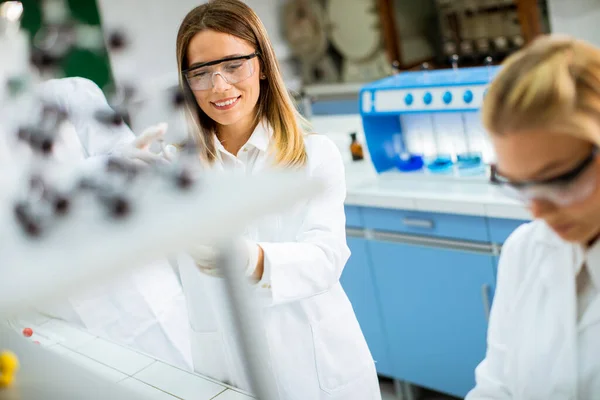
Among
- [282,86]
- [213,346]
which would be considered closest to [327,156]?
[282,86]

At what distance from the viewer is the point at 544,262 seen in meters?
1.27

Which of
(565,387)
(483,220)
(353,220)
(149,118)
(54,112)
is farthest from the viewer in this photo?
(353,220)

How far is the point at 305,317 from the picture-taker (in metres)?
1.70

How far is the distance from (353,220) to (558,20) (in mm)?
2300

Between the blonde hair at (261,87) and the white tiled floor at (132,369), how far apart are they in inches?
19.8

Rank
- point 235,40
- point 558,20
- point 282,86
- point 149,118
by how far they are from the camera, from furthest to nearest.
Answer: point 558,20 → point 282,86 → point 235,40 → point 149,118

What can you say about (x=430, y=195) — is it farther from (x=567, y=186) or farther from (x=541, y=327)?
(x=567, y=186)

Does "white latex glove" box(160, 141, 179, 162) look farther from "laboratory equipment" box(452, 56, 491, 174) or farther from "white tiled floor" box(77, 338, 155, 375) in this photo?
"laboratory equipment" box(452, 56, 491, 174)

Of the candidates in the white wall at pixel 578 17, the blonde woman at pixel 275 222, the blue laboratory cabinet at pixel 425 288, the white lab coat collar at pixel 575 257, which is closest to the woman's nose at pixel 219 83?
the blonde woman at pixel 275 222

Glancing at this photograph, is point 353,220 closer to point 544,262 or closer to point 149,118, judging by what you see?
point 544,262

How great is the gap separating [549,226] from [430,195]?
1662mm

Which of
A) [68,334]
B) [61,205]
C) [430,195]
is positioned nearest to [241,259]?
[61,205]

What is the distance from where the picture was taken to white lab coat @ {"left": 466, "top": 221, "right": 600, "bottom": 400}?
3.90 feet

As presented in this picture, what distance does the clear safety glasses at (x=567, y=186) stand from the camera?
39.2 inches
